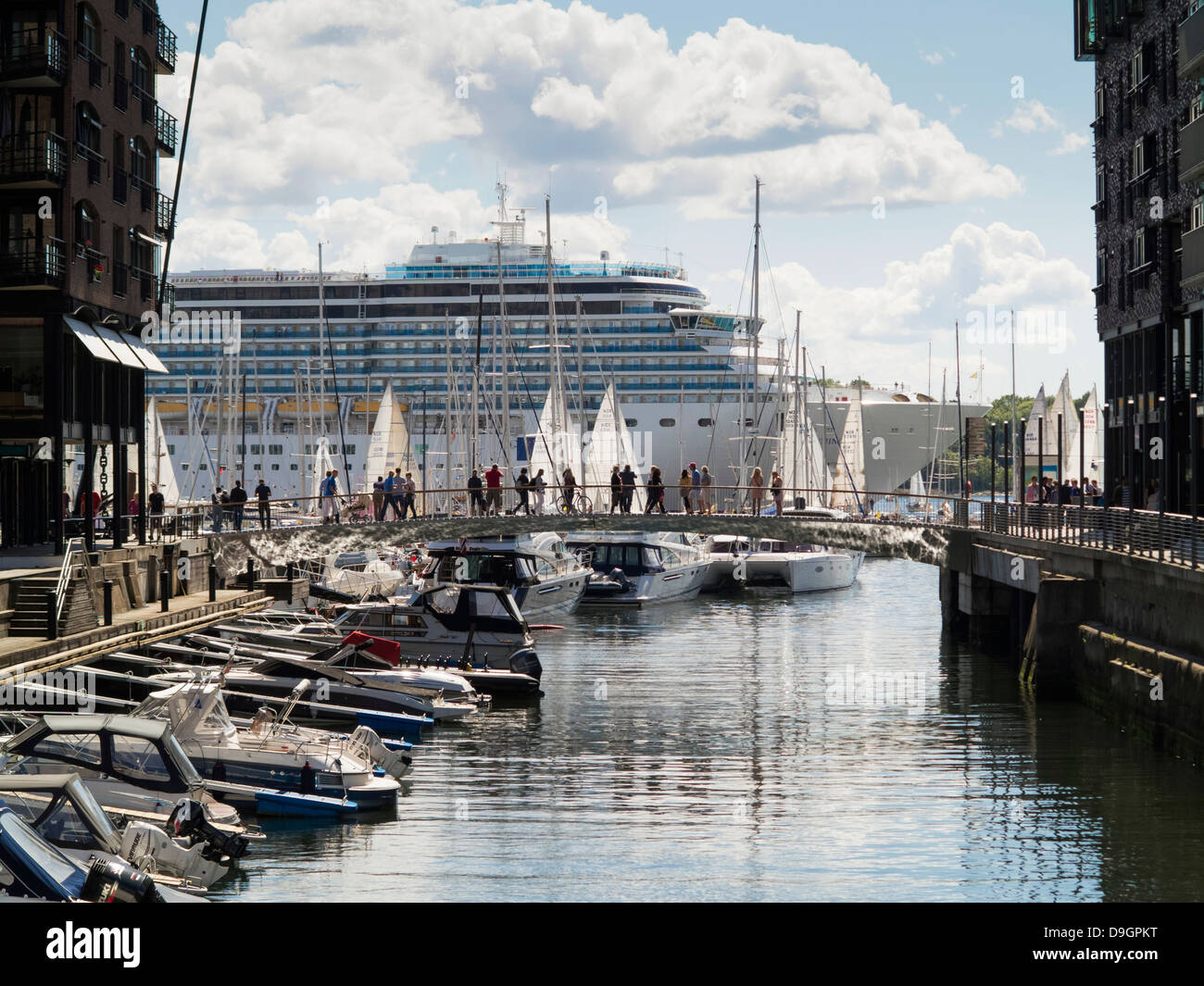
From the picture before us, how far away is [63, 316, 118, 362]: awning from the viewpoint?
34219 millimetres

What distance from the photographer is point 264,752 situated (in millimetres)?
22625

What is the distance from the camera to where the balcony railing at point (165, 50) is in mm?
42188

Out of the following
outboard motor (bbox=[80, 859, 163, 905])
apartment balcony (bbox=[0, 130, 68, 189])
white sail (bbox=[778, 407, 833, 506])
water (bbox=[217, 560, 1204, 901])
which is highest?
apartment balcony (bbox=[0, 130, 68, 189])

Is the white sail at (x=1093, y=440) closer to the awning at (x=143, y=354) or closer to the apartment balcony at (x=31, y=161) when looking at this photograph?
the awning at (x=143, y=354)

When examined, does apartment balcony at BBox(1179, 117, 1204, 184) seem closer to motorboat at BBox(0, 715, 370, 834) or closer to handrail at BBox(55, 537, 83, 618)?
handrail at BBox(55, 537, 83, 618)

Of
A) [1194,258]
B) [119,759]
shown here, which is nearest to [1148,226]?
[1194,258]

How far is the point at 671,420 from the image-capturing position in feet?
316

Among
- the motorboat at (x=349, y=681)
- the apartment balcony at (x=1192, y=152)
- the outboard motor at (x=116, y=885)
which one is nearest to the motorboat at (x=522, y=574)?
the motorboat at (x=349, y=681)

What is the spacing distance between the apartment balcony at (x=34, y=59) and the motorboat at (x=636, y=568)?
31.1 meters

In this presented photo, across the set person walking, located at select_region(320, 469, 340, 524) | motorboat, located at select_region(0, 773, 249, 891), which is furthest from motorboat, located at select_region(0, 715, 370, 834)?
person walking, located at select_region(320, 469, 340, 524)

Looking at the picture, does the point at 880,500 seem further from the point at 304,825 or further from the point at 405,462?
the point at 304,825

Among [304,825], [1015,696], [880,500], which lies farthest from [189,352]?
[304,825]

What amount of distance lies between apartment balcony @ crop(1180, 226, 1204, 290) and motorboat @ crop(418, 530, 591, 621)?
21.9 meters

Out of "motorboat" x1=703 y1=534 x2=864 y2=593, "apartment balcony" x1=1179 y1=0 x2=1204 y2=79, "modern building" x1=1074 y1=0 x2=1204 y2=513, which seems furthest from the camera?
"motorboat" x1=703 y1=534 x2=864 y2=593
